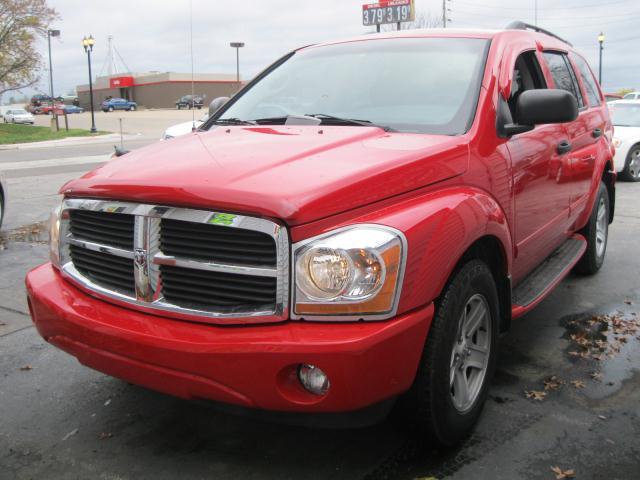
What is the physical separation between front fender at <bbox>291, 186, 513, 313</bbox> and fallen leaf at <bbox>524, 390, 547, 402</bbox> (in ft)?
3.47

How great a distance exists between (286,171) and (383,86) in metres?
1.29

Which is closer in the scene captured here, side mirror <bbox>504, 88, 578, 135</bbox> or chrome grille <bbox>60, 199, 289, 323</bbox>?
chrome grille <bbox>60, 199, 289, 323</bbox>

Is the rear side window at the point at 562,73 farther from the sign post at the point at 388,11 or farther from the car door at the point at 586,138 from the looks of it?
the sign post at the point at 388,11

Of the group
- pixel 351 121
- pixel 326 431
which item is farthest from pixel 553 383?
pixel 351 121

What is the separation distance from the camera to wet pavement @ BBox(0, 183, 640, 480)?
9.19 feet

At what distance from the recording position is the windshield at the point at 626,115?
41.7 feet

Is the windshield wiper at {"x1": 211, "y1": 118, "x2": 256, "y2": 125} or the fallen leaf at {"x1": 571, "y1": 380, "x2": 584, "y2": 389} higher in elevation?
the windshield wiper at {"x1": 211, "y1": 118, "x2": 256, "y2": 125}

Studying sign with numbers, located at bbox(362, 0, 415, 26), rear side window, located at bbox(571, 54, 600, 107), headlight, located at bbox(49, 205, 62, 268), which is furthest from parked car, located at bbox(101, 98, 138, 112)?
headlight, located at bbox(49, 205, 62, 268)

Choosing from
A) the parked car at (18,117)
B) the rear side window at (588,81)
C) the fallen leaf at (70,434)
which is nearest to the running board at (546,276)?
the rear side window at (588,81)

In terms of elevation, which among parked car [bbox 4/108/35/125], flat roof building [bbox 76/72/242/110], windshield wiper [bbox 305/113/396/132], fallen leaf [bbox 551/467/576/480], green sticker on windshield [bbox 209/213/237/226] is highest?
flat roof building [bbox 76/72/242/110]

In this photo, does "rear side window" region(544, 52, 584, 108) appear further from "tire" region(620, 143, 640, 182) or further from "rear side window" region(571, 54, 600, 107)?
"tire" region(620, 143, 640, 182)

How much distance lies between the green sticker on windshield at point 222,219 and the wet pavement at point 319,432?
1.09 m

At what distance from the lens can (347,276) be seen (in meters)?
2.38

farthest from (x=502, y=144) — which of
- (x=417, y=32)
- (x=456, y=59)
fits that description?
(x=417, y=32)
